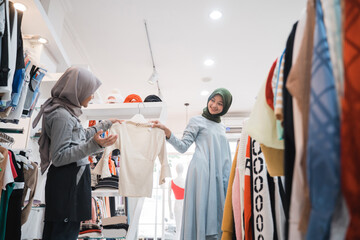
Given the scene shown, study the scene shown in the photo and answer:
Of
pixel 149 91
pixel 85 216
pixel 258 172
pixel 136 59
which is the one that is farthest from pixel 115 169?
pixel 149 91

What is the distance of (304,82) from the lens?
57 cm

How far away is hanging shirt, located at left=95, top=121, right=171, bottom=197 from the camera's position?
1950 millimetres

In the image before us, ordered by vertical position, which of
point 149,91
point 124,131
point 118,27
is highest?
point 118,27

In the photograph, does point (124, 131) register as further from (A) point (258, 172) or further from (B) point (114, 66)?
(B) point (114, 66)

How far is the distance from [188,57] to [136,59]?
0.90 m

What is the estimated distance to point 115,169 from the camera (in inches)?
108

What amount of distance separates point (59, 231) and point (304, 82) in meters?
1.37

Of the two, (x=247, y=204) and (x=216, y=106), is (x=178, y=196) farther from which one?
(x=247, y=204)

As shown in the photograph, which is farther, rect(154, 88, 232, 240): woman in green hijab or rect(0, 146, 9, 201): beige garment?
rect(154, 88, 232, 240): woman in green hijab

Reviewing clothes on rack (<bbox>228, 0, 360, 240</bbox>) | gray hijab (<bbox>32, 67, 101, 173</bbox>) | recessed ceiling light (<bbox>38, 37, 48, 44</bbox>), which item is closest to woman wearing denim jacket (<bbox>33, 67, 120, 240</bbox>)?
gray hijab (<bbox>32, 67, 101, 173</bbox>)

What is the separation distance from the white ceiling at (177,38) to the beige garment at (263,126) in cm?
271

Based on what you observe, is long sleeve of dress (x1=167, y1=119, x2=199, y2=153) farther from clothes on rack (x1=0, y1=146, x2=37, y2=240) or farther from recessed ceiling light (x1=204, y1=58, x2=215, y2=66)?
recessed ceiling light (x1=204, y1=58, x2=215, y2=66)

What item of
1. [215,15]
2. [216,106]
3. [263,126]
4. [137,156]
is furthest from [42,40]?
[263,126]

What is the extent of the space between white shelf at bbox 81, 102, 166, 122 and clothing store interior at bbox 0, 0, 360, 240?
0.01 meters
